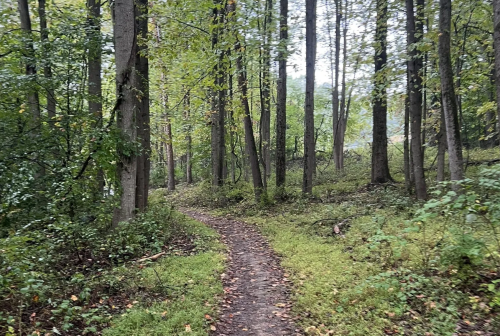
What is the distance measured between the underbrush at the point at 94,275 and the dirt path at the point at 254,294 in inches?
14.7

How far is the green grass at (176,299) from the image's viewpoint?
422 centimetres

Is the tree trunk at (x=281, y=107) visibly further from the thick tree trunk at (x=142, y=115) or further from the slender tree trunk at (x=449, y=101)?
the slender tree trunk at (x=449, y=101)

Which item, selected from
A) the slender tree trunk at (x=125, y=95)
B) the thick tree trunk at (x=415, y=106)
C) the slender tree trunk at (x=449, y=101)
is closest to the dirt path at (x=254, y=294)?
the slender tree trunk at (x=125, y=95)

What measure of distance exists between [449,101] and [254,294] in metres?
5.93

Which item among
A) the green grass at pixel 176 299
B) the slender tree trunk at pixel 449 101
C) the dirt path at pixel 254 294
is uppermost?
the slender tree trunk at pixel 449 101

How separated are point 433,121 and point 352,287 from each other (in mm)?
8262

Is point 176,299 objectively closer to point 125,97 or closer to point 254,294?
point 254,294

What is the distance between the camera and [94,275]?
557 centimetres

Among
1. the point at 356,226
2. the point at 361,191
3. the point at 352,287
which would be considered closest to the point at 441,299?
the point at 352,287

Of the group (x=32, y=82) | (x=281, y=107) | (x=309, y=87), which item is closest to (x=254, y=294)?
(x=32, y=82)

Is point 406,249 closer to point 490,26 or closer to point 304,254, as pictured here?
point 304,254

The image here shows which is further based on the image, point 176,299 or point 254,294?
point 254,294

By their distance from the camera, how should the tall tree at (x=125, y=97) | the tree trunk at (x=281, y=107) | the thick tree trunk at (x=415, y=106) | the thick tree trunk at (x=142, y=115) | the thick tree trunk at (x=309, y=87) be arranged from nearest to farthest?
the tall tree at (x=125, y=97) < the thick tree trunk at (x=142, y=115) < the thick tree trunk at (x=415, y=106) < the thick tree trunk at (x=309, y=87) < the tree trunk at (x=281, y=107)

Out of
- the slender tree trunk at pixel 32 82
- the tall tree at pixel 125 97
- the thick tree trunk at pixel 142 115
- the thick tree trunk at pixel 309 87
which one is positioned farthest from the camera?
the thick tree trunk at pixel 309 87
